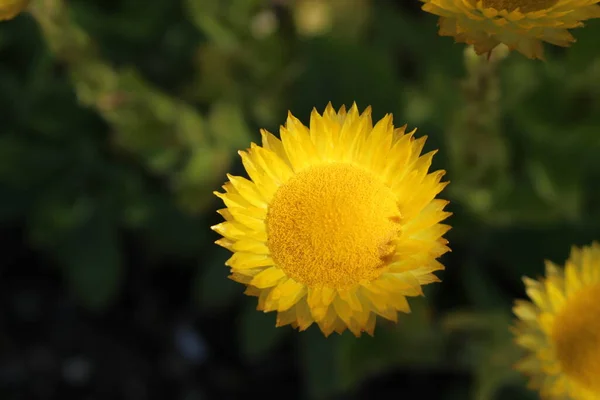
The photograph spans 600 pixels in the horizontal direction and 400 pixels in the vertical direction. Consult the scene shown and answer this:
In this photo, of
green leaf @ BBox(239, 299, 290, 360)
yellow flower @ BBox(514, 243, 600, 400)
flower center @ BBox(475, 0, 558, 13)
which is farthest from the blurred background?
flower center @ BBox(475, 0, 558, 13)

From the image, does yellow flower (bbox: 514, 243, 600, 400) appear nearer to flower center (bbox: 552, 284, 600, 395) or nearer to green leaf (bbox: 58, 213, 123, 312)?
flower center (bbox: 552, 284, 600, 395)

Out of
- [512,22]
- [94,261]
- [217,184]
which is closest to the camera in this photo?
[512,22]

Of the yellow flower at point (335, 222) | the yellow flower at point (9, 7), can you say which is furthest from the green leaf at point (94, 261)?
the yellow flower at point (335, 222)

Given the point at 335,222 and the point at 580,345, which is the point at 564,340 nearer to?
the point at 580,345

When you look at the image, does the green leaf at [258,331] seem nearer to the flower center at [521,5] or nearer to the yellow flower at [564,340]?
the yellow flower at [564,340]

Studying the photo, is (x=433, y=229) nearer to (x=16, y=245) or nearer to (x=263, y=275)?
(x=263, y=275)

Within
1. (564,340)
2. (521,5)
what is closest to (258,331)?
(564,340)

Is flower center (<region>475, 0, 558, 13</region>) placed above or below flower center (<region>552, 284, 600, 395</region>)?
above
